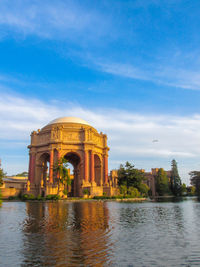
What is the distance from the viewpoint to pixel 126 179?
57812mm

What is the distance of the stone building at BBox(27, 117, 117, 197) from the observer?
53216mm

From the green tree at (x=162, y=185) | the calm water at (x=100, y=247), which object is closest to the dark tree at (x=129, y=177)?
the green tree at (x=162, y=185)

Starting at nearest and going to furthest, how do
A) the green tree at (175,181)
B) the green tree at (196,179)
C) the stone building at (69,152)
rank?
1. the stone building at (69,152)
2. the green tree at (196,179)
3. the green tree at (175,181)

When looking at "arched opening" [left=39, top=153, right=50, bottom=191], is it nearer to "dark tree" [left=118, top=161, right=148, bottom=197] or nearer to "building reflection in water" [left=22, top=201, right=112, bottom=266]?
"dark tree" [left=118, top=161, right=148, bottom=197]

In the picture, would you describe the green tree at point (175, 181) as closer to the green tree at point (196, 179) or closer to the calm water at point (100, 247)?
the green tree at point (196, 179)


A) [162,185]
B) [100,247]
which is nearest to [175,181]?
[162,185]

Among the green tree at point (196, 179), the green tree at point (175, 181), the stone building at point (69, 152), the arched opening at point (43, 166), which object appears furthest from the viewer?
the green tree at point (175, 181)

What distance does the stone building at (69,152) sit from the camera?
53.2m

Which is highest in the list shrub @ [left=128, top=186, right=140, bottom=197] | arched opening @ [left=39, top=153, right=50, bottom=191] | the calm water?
arched opening @ [left=39, top=153, right=50, bottom=191]

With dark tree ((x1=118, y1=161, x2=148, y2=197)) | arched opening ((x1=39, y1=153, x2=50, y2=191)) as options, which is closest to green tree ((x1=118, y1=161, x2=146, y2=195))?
dark tree ((x1=118, y1=161, x2=148, y2=197))

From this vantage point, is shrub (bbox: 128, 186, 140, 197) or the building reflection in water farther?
shrub (bbox: 128, 186, 140, 197)

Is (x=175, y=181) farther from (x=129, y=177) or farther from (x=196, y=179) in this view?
(x=129, y=177)

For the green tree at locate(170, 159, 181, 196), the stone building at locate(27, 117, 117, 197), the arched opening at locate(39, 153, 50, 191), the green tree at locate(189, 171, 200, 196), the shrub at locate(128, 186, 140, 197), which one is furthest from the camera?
the green tree at locate(170, 159, 181, 196)

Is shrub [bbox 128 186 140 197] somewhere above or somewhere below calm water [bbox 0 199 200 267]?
below
